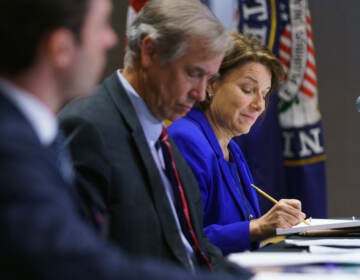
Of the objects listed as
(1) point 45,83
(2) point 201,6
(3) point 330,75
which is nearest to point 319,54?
(3) point 330,75

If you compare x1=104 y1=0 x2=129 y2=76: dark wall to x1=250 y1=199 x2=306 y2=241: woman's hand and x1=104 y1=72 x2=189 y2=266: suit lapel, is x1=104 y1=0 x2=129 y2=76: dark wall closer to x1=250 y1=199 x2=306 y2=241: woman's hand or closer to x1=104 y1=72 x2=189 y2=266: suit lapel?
x1=250 y1=199 x2=306 y2=241: woman's hand

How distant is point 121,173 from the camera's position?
5.05 feet

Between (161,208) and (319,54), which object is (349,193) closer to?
(319,54)

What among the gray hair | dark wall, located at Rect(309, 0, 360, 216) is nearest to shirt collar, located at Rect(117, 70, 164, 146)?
the gray hair

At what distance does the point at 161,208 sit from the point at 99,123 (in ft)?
0.86

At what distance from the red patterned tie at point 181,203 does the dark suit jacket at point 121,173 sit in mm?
97

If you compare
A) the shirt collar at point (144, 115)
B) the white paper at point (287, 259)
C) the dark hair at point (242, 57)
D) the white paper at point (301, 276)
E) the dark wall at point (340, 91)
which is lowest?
the dark wall at point (340, 91)

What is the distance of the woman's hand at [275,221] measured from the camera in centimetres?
225

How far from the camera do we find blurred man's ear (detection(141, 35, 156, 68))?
1687mm

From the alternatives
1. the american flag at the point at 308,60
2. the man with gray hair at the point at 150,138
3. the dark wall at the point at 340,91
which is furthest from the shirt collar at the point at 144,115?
the dark wall at the point at 340,91

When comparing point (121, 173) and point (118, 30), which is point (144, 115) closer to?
point (121, 173)

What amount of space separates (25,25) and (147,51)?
34.7 inches

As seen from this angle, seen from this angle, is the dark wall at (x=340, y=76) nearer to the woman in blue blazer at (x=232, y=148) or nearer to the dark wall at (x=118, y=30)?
the dark wall at (x=118, y=30)

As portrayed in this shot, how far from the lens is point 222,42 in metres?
1.70
